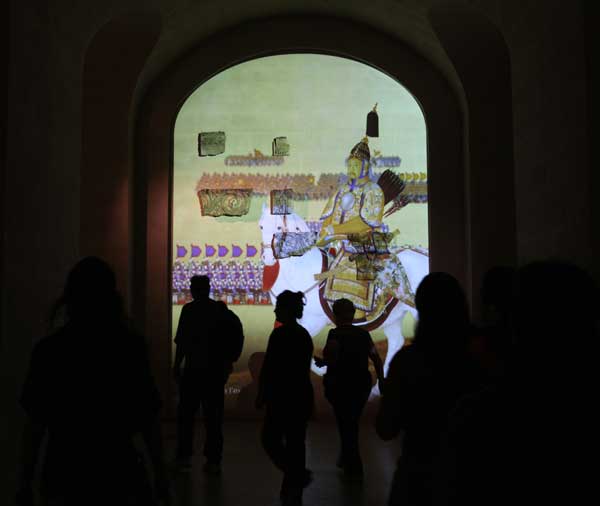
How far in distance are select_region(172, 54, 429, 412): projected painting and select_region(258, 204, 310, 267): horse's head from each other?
13mm

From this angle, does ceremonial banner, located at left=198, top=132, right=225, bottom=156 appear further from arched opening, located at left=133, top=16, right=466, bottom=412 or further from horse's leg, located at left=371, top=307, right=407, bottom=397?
horse's leg, located at left=371, top=307, right=407, bottom=397

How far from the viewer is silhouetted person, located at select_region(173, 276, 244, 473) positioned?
6363 mm

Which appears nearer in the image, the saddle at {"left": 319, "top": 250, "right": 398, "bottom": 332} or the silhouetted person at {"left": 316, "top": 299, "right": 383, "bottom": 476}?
the silhouetted person at {"left": 316, "top": 299, "right": 383, "bottom": 476}

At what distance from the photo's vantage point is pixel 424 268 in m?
10.0

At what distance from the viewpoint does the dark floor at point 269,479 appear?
5504 millimetres

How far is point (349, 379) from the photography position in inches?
249

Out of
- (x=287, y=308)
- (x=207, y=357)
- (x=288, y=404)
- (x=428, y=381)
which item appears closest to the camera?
(x=428, y=381)

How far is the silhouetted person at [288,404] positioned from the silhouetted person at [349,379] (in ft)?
3.15
